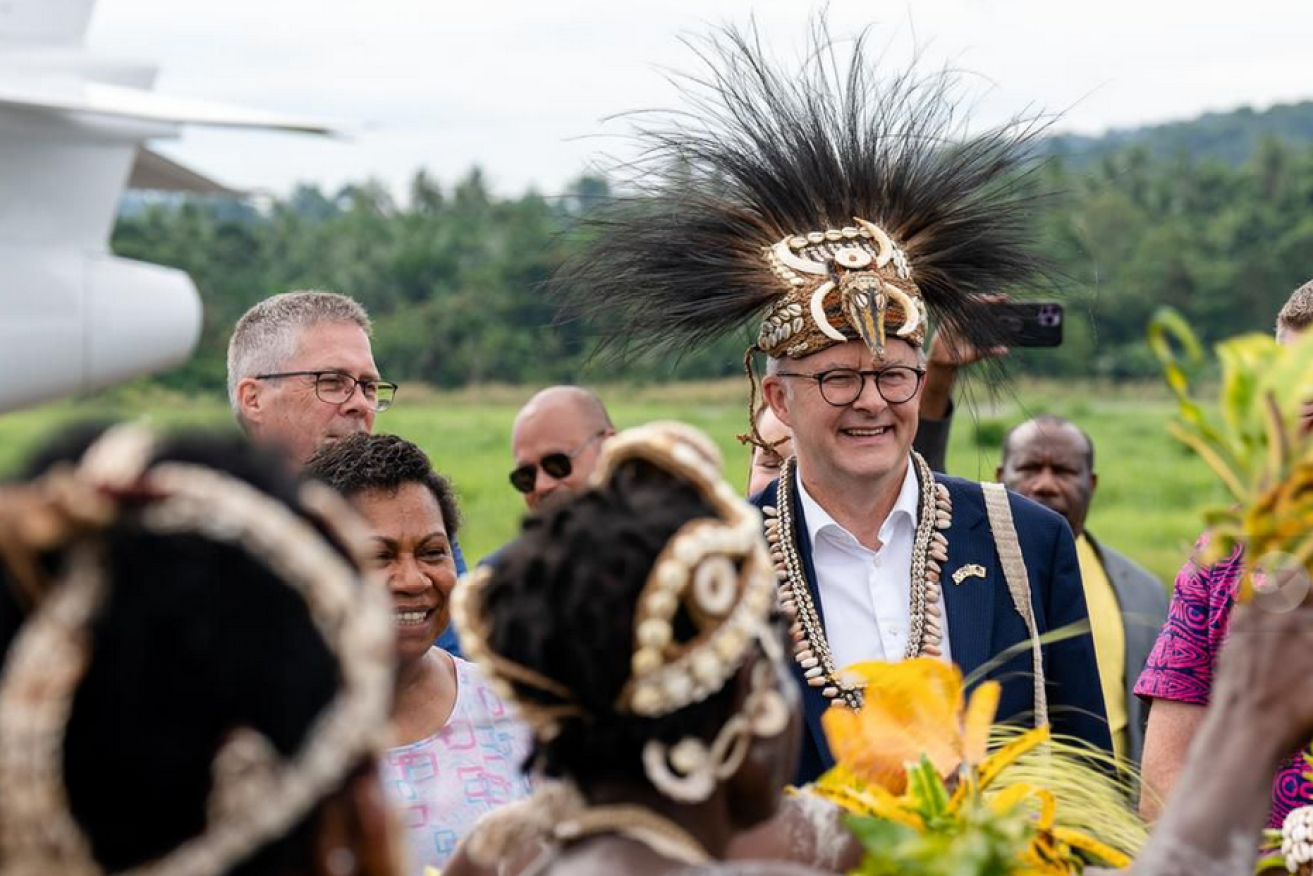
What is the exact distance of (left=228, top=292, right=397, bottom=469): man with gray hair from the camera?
17.2ft

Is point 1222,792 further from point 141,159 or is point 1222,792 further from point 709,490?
point 141,159

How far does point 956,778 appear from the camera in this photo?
3238 millimetres

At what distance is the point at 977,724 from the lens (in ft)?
9.24

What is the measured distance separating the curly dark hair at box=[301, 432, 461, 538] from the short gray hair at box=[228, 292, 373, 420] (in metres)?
1.08

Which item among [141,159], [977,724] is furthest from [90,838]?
[141,159]

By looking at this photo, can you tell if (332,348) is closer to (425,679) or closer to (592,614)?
(425,679)

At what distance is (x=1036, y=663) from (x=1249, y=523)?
2083 mm

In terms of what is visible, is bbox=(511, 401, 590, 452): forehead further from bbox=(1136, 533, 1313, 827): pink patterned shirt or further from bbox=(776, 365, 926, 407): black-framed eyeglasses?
bbox=(1136, 533, 1313, 827): pink patterned shirt

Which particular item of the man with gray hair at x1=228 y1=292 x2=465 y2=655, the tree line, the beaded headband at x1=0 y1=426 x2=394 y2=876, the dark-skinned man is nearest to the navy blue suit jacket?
the man with gray hair at x1=228 y1=292 x2=465 y2=655

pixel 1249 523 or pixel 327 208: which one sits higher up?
pixel 327 208

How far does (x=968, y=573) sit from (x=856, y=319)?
65 centimetres

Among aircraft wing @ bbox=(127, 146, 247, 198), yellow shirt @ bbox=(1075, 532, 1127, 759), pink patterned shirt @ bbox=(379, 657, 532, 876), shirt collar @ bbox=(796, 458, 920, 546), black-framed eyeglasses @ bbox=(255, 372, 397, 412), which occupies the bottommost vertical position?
pink patterned shirt @ bbox=(379, 657, 532, 876)

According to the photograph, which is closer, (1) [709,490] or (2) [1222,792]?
(2) [1222,792]

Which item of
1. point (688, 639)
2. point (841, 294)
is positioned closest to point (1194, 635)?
point (841, 294)
